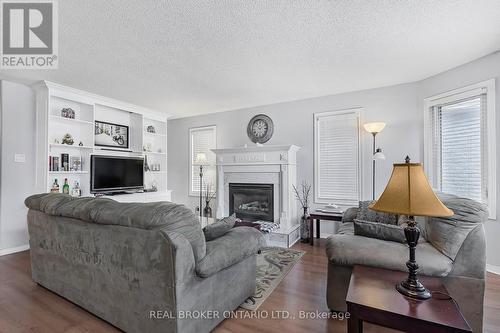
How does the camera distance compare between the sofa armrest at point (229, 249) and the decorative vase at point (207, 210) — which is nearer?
the sofa armrest at point (229, 249)

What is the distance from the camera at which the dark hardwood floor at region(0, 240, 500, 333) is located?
1.92 metres

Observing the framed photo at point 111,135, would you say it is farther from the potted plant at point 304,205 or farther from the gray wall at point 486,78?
the gray wall at point 486,78

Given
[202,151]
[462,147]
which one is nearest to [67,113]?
[202,151]

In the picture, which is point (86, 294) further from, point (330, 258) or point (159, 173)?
point (159, 173)

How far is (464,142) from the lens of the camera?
3.38 meters

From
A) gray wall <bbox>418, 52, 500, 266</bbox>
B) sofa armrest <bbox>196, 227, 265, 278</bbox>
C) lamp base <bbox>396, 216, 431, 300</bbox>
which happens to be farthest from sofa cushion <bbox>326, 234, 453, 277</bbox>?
gray wall <bbox>418, 52, 500, 266</bbox>

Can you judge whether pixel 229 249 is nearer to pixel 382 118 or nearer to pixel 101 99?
pixel 382 118

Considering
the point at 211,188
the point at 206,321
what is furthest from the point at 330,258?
the point at 211,188

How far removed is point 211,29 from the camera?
2.38 m

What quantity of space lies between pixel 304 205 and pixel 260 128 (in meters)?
1.79

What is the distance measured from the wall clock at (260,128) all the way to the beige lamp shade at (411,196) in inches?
141

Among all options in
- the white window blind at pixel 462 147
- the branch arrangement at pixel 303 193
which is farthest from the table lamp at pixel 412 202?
the branch arrangement at pixel 303 193

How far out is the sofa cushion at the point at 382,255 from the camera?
1.73 m

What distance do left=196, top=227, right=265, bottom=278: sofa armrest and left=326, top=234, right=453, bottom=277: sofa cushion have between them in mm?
664
